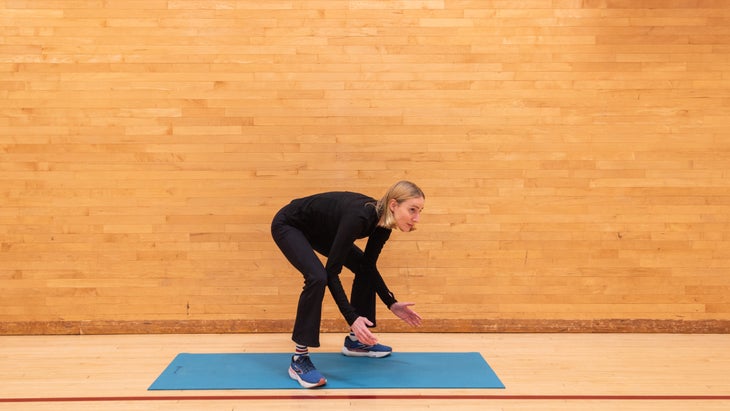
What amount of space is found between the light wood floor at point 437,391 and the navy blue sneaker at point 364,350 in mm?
167

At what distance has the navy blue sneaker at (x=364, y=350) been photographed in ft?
11.1

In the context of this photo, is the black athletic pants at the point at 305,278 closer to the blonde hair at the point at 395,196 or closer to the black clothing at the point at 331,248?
the black clothing at the point at 331,248

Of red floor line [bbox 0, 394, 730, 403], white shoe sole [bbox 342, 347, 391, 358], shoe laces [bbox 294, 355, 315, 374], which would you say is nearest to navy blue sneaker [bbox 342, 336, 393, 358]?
white shoe sole [bbox 342, 347, 391, 358]

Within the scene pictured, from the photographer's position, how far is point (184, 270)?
3.88 meters

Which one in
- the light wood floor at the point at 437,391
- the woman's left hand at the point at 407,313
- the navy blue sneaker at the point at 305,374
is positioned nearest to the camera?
the light wood floor at the point at 437,391

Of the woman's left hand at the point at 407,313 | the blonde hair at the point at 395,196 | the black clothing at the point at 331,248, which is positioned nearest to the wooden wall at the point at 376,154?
the black clothing at the point at 331,248

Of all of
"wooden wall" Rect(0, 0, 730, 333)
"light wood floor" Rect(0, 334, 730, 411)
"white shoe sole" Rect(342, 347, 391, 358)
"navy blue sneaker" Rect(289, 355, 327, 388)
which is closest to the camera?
"light wood floor" Rect(0, 334, 730, 411)

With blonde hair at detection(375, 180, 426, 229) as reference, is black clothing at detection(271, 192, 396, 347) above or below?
below

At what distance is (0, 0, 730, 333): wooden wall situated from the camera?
3820 millimetres

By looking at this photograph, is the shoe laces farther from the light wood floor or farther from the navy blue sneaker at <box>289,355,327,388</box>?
the light wood floor

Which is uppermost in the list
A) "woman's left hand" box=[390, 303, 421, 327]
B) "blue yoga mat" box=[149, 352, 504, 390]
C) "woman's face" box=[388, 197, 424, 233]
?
"woman's face" box=[388, 197, 424, 233]

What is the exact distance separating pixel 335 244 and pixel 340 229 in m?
0.08

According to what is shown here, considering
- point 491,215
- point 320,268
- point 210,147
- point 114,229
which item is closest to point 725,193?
point 491,215

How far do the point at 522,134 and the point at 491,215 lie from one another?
0.57m
